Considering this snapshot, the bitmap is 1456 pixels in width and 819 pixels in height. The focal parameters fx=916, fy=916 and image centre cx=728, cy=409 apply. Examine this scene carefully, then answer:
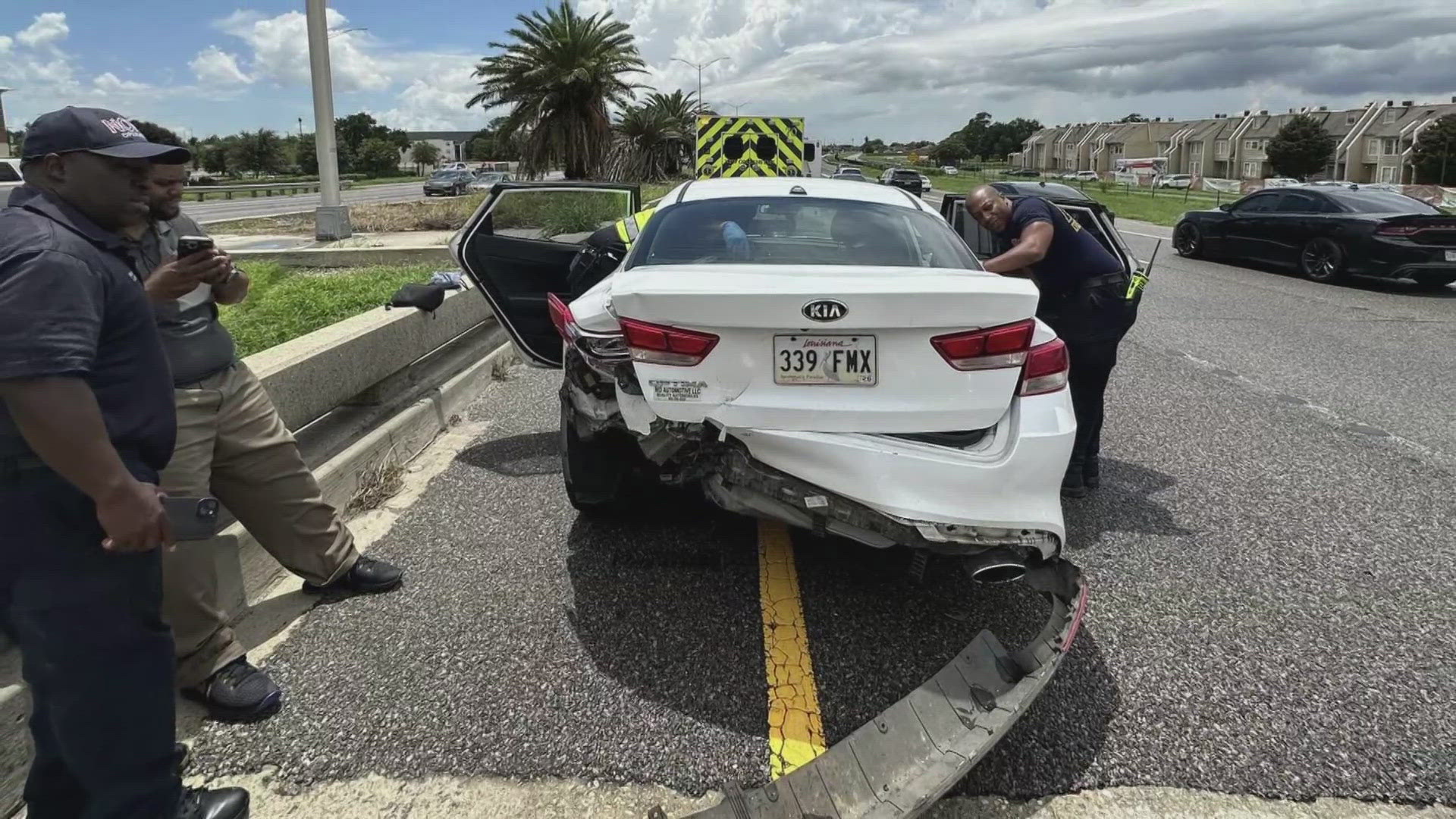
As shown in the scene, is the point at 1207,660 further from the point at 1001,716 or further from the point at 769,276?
the point at 769,276

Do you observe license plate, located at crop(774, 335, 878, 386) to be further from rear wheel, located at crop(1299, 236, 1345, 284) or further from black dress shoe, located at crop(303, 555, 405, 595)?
rear wheel, located at crop(1299, 236, 1345, 284)

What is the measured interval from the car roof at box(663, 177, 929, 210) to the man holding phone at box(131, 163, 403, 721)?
211 centimetres

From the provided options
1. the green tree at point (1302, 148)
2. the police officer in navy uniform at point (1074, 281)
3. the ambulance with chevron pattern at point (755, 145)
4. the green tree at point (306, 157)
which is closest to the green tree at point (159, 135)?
the police officer in navy uniform at point (1074, 281)

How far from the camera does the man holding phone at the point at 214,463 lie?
2648 millimetres

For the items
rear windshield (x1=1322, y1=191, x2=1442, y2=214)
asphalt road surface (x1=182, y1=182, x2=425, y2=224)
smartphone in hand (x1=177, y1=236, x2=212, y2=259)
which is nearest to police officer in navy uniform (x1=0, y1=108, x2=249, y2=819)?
smartphone in hand (x1=177, y1=236, x2=212, y2=259)

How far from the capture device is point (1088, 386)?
4688 millimetres

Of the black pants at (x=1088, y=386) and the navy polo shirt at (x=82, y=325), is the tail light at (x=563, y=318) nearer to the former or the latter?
the navy polo shirt at (x=82, y=325)

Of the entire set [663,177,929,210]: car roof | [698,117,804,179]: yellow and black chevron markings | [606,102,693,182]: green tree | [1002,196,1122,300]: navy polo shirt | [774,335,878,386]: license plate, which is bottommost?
[774,335,878,386]: license plate

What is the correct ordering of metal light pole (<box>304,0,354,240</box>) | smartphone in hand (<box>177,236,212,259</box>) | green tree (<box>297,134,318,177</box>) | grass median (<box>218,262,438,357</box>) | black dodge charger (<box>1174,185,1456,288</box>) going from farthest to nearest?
1. green tree (<box>297,134,318,177</box>)
2. metal light pole (<box>304,0,354,240</box>)
3. black dodge charger (<box>1174,185,1456,288</box>)
4. grass median (<box>218,262,438,357</box>)
5. smartphone in hand (<box>177,236,212,259</box>)

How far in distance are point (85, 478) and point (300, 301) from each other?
5382 mm

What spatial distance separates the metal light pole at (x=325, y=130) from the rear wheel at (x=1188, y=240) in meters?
14.9

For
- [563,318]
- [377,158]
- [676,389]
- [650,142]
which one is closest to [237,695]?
[676,389]

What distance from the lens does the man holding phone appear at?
265 centimetres

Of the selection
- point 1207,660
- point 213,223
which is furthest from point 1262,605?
point 213,223
